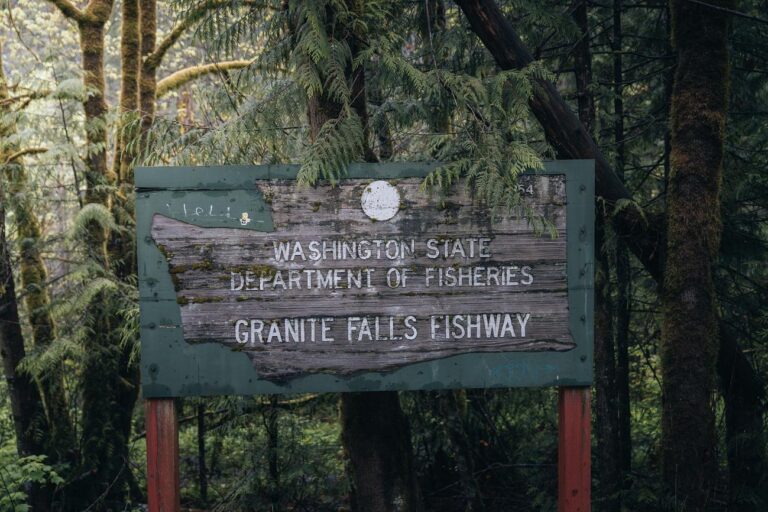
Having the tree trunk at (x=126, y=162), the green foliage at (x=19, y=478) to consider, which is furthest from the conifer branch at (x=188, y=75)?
the green foliage at (x=19, y=478)

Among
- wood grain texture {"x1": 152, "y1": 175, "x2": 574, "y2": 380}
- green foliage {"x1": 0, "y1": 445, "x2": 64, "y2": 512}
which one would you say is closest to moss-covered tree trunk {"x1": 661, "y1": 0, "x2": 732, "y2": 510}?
wood grain texture {"x1": 152, "y1": 175, "x2": 574, "y2": 380}

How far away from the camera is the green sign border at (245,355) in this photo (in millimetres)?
3711

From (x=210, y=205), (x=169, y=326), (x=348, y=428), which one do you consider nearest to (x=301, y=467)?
(x=348, y=428)

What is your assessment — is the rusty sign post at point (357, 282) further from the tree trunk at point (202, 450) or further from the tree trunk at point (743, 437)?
the tree trunk at point (202, 450)

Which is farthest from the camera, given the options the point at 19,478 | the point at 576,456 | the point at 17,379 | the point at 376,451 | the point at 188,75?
the point at 188,75

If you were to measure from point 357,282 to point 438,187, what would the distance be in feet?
2.40

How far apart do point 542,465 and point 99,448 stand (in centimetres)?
455

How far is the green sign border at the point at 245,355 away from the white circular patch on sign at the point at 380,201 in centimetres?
6

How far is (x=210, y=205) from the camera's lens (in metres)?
3.73

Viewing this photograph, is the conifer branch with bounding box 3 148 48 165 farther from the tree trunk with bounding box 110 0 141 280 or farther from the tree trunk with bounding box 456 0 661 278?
the tree trunk with bounding box 456 0 661 278

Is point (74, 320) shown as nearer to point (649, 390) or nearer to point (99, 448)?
point (99, 448)

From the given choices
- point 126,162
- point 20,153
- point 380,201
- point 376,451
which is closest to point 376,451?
point 376,451

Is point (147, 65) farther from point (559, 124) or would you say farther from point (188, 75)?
point (559, 124)

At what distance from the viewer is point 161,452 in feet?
12.4
